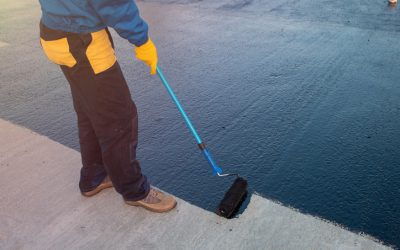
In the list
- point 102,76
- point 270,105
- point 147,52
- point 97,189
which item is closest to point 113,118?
point 102,76

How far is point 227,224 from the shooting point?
2252mm

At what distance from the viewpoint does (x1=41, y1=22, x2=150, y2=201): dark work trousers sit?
198 cm

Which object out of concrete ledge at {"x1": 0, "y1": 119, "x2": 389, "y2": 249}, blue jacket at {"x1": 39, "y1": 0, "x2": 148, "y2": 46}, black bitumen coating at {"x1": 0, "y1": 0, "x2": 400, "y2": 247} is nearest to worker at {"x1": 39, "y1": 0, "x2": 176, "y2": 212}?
blue jacket at {"x1": 39, "y1": 0, "x2": 148, "y2": 46}

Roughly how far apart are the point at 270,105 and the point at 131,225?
185 cm

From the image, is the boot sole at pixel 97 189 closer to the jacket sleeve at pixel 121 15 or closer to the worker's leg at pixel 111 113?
the worker's leg at pixel 111 113

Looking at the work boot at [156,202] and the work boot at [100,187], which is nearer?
the work boot at [156,202]

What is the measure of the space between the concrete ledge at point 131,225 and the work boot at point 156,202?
4 centimetres

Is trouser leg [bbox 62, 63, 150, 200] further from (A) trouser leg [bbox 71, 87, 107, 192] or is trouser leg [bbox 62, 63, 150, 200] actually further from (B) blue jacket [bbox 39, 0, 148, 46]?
(B) blue jacket [bbox 39, 0, 148, 46]

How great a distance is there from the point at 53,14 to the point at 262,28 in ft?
13.9

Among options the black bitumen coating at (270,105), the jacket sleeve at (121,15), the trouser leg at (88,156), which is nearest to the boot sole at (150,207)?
the black bitumen coating at (270,105)

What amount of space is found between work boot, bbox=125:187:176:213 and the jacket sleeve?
1019 millimetres

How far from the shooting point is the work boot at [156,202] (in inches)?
92.7

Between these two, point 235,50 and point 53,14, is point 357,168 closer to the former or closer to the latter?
point 53,14

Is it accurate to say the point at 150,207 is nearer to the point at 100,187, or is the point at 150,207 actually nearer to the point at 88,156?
the point at 100,187
